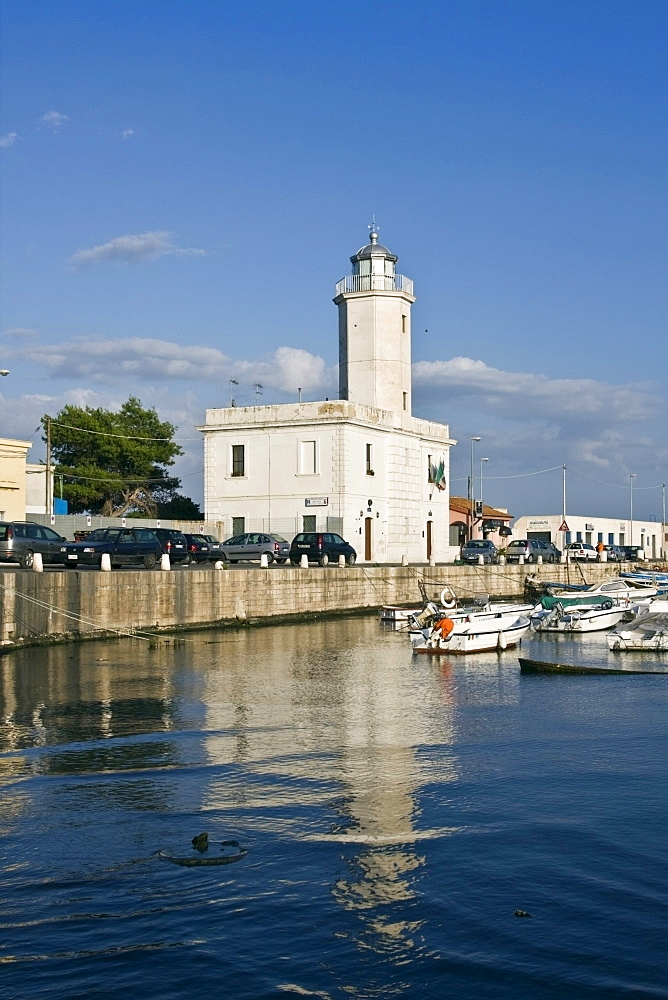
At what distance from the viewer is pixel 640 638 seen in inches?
1215

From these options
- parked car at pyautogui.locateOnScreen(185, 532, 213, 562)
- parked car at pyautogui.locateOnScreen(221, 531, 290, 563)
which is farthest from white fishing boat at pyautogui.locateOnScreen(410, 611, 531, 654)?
parked car at pyautogui.locateOnScreen(221, 531, 290, 563)

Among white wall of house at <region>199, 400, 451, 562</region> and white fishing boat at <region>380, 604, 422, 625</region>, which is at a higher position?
white wall of house at <region>199, 400, 451, 562</region>

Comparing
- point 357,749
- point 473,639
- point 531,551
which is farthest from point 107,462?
point 357,749

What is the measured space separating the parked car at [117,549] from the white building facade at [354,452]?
15.7m

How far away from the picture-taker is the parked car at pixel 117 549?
35.8 metres

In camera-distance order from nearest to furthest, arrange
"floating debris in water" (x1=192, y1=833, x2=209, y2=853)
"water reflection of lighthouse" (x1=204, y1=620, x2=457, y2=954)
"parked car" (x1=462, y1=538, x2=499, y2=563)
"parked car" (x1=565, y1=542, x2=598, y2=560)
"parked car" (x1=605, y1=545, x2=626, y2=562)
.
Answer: "water reflection of lighthouse" (x1=204, y1=620, x2=457, y2=954)
"floating debris in water" (x1=192, y1=833, x2=209, y2=853)
"parked car" (x1=462, y1=538, x2=499, y2=563)
"parked car" (x1=565, y1=542, x2=598, y2=560)
"parked car" (x1=605, y1=545, x2=626, y2=562)

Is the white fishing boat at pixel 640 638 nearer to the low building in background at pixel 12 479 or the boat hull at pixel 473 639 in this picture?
the boat hull at pixel 473 639

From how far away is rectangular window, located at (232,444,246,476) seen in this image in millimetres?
56188

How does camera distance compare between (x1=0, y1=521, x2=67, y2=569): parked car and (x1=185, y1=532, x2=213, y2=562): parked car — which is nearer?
(x1=0, y1=521, x2=67, y2=569): parked car

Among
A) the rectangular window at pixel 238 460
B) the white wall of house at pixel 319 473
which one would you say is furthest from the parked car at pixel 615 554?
the rectangular window at pixel 238 460

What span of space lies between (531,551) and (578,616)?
28428 mm

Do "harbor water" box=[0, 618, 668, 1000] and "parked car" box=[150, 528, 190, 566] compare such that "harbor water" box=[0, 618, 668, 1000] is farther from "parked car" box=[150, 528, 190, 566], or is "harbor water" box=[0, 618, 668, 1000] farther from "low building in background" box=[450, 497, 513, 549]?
"low building in background" box=[450, 497, 513, 549]

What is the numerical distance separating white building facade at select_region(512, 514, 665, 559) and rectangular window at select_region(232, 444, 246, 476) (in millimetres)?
40267

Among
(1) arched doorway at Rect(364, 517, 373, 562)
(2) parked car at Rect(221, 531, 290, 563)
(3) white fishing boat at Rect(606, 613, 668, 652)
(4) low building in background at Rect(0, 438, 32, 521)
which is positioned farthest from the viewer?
(1) arched doorway at Rect(364, 517, 373, 562)
